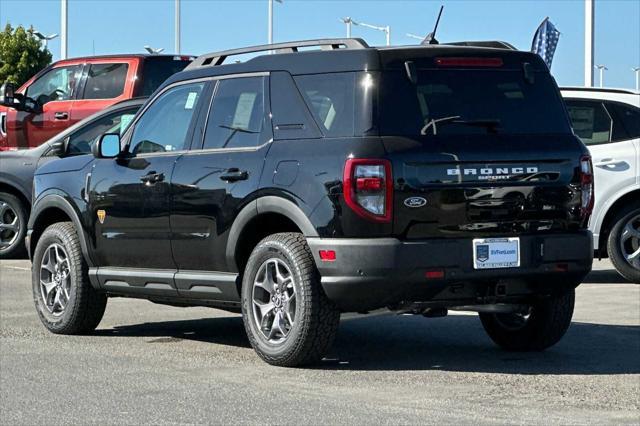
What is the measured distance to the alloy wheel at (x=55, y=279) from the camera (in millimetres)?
10219

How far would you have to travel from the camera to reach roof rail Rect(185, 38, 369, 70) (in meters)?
8.35

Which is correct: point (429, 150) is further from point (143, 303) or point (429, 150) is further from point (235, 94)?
point (143, 303)

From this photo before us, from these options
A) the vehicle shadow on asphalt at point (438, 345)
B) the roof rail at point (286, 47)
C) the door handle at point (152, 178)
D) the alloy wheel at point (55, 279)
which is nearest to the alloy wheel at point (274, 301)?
the vehicle shadow on asphalt at point (438, 345)

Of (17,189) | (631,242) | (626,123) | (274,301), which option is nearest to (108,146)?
(274,301)

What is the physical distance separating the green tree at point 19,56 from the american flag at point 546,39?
4532 cm

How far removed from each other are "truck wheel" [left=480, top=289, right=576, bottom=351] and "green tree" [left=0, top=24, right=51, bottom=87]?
194 feet

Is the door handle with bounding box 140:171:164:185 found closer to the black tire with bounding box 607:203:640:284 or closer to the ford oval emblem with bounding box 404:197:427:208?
the ford oval emblem with bounding box 404:197:427:208

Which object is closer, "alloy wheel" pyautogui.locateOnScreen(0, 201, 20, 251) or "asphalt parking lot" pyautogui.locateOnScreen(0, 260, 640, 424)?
"asphalt parking lot" pyautogui.locateOnScreen(0, 260, 640, 424)

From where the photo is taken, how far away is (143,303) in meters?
12.4

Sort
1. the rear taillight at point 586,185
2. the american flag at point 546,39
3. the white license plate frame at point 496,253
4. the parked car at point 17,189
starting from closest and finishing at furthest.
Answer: the white license plate frame at point 496,253, the rear taillight at point 586,185, the parked car at point 17,189, the american flag at point 546,39

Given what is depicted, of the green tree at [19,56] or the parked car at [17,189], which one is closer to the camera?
the parked car at [17,189]

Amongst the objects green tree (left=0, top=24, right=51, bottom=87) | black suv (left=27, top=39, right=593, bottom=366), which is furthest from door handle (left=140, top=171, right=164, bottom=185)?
green tree (left=0, top=24, right=51, bottom=87)

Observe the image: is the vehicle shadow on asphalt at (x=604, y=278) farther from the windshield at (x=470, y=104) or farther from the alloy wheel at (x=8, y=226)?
the alloy wheel at (x=8, y=226)

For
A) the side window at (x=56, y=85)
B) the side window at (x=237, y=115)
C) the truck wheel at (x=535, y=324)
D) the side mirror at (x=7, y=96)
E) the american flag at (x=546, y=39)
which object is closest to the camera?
the side window at (x=237, y=115)
